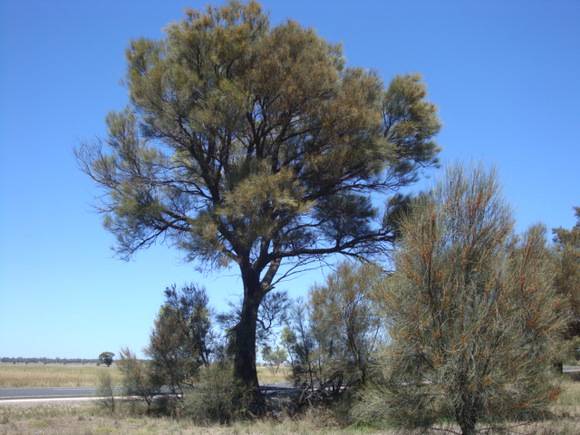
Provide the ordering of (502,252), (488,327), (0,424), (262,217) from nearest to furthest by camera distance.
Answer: (488,327), (502,252), (0,424), (262,217)

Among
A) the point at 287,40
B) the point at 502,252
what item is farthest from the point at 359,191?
the point at 502,252

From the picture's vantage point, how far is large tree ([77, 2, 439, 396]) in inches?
738

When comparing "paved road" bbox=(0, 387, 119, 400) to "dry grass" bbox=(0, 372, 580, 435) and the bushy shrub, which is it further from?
the bushy shrub

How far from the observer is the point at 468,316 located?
10.0 meters

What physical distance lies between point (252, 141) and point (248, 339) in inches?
266

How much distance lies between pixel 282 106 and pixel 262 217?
4.18 metres

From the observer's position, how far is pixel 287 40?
63.5ft

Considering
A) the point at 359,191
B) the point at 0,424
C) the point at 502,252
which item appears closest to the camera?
the point at 502,252

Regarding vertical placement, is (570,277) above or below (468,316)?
above

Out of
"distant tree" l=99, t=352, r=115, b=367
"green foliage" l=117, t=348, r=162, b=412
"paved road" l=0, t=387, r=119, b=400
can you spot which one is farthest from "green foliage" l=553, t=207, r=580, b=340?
"distant tree" l=99, t=352, r=115, b=367

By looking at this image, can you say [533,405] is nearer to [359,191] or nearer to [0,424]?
[359,191]

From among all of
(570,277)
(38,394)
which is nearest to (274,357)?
(570,277)

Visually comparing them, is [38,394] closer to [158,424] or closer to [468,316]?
[158,424]

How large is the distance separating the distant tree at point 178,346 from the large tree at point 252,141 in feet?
5.66
